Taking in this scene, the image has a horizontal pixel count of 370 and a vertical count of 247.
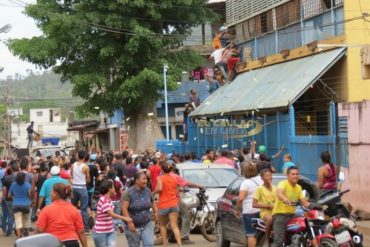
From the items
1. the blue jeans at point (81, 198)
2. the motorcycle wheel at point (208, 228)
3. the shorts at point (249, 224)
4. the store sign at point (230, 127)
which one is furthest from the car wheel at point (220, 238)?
the store sign at point (230, 127)

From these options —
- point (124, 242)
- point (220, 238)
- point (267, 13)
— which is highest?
point (267, 13)

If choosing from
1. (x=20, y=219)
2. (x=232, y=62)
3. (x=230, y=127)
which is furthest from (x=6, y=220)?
(x=232, y=62)

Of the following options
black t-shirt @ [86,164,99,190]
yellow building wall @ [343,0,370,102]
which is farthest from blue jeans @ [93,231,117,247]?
yellow building wall @ [343,0,370,102]

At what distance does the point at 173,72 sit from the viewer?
3784 cm

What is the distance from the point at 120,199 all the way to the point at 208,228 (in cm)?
397

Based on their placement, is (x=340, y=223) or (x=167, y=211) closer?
(x=340, y=223)

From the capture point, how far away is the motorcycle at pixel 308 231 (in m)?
10.5

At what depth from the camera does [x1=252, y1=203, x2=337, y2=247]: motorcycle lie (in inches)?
415

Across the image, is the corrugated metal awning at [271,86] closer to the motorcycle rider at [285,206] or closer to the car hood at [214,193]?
the car hood at [214,193]

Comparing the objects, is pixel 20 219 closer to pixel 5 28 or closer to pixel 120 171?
pixel 120 171

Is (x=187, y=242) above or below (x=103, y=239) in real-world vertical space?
below

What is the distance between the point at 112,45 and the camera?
3700 cm

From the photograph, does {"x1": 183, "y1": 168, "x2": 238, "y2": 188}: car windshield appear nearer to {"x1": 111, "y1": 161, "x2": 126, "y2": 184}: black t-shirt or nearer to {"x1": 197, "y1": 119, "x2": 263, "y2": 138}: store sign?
{"x1": 111, "y1": 161, "x2": 126, "y2": 184}: black t-shirt

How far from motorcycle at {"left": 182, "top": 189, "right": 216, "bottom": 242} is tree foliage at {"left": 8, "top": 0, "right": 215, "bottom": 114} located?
792 inches
